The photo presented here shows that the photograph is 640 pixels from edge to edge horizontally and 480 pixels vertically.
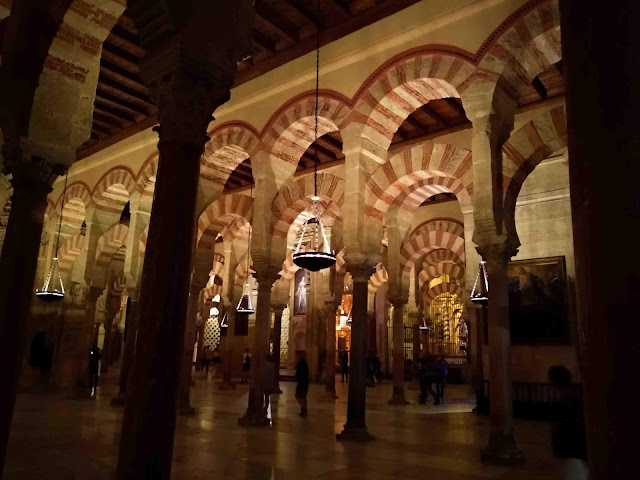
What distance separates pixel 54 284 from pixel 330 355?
20.5 feet

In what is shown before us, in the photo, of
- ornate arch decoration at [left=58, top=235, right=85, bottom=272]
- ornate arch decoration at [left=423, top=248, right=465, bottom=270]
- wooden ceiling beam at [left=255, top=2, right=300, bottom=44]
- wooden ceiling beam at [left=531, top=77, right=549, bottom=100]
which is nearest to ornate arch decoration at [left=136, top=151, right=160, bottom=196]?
ornate arch decoration at [left=58, top=235, right=85, bottom=272]

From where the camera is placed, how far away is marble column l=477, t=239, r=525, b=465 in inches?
179

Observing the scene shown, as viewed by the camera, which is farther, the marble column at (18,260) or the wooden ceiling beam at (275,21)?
the wooden ceiling beam at (275,21)

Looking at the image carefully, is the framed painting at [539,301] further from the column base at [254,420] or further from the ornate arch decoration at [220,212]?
the ornate arch decoration at [220,212]

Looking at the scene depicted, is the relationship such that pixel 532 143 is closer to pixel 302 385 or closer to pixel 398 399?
pixel 302 385

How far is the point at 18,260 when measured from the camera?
12.4 ft

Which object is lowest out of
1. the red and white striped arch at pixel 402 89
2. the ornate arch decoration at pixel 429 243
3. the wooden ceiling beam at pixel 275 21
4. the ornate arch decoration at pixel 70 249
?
the ornate arch decoration at pixel 70 249

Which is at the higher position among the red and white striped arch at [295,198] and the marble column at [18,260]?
the red and white striped arch at [295,198]

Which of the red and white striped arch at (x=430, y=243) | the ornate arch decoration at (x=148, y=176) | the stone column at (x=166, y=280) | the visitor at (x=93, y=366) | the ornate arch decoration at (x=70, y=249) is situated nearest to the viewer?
the stone column at (x=166, y=280)

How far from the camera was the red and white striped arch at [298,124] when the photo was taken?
21.5 feet

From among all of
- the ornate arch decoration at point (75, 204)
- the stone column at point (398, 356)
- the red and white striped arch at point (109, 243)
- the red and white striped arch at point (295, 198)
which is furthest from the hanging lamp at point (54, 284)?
the stone column at point (398, 356)

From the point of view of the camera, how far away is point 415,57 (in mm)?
5812

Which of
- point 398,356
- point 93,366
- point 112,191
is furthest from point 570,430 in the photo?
point 93,366

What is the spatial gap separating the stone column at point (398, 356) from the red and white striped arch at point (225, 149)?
422cm
